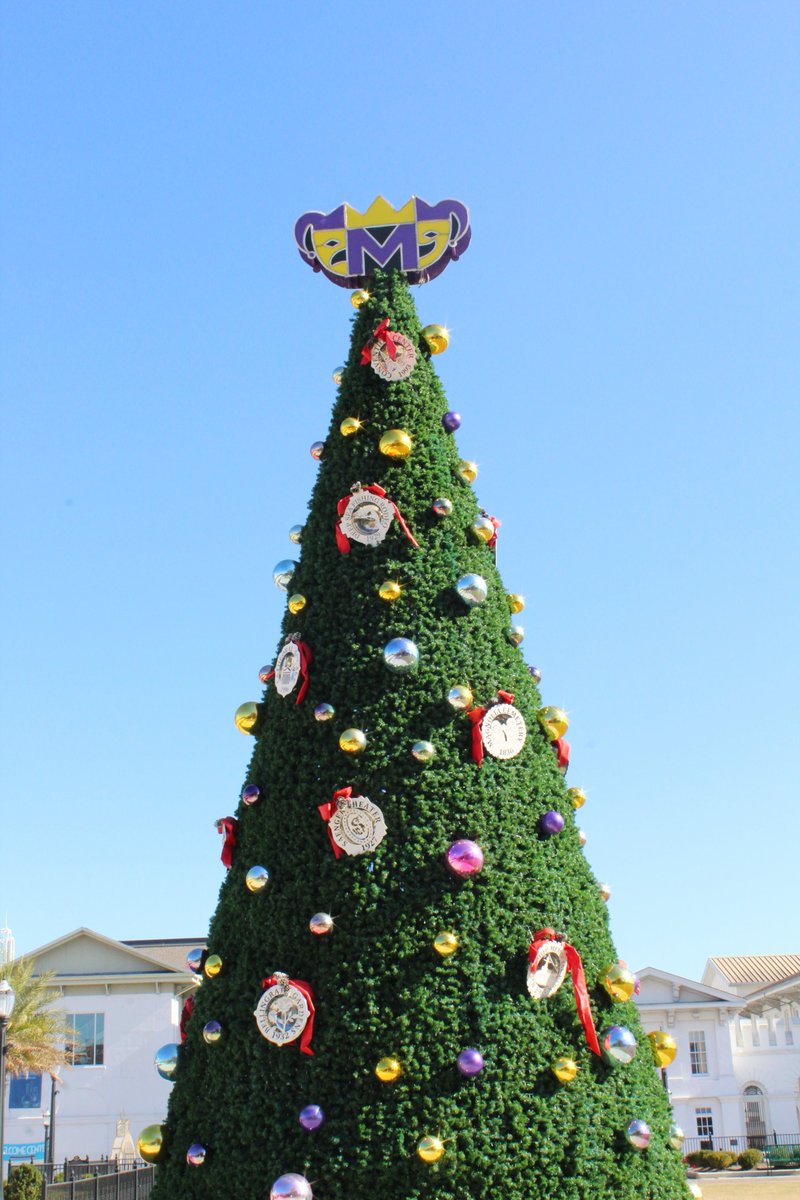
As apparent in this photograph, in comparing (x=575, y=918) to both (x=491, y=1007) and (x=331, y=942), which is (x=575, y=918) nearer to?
(x=491, y=1007)

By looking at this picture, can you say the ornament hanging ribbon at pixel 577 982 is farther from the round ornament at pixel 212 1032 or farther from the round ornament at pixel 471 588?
the round ornament at pixel 471 588

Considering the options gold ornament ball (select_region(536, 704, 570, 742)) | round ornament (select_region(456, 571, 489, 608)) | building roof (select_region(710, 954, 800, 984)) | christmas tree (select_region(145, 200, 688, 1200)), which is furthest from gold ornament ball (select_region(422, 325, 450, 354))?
building roof (select_region(710, 954, 800, 984))

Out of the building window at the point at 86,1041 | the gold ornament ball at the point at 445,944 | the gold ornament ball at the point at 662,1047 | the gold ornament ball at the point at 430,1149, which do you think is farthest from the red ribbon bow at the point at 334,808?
the building window at the point at 86,1041

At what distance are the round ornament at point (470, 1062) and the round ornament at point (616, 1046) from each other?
862mm

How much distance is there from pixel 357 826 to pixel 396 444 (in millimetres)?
2519

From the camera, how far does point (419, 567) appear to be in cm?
691

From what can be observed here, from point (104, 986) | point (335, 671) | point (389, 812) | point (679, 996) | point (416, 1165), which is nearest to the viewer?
point (416, 1165)

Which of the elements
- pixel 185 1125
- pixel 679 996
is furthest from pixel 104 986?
pixel 185 1125

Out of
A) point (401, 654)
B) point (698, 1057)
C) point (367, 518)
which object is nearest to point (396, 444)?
point (367, 518)

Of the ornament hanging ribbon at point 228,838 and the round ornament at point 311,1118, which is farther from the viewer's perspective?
the ornament hanging ribbon at point 228,838

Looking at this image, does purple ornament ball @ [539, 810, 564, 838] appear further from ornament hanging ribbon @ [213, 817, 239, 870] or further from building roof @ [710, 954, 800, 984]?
building roof @ [710, 954, 800, 984]

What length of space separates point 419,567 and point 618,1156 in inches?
141

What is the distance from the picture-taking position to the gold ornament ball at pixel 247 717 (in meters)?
7.35

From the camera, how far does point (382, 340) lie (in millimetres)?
7527
